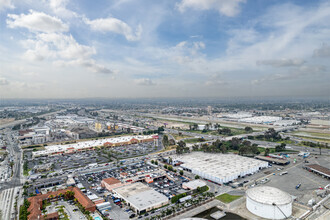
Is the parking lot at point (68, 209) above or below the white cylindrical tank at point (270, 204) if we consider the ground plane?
below

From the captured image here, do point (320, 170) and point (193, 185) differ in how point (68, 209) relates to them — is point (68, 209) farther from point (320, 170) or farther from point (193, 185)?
point (320, 170)

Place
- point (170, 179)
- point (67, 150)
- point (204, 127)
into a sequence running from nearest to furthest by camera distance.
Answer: point (170, 179), point (67, 150), point (204, 127)

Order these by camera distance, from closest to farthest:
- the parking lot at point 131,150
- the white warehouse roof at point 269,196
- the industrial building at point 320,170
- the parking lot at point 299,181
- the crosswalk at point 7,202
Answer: the white warehouse roof at point 269,196 < the crosswalk at point 7,202 < the parking lot at point 299,181 < the industrial building at point 320,170 < the parking lot at point 131,150

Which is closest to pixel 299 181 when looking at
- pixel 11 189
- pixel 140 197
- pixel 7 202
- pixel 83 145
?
pixel 140 197

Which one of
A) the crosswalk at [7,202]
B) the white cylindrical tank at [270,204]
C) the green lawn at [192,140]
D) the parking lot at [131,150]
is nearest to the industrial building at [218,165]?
the white cylindrical tank at [270,204]

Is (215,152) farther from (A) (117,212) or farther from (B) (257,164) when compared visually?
(A) (117,212)

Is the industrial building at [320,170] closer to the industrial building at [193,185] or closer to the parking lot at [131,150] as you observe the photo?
the industrial building at [193,185]

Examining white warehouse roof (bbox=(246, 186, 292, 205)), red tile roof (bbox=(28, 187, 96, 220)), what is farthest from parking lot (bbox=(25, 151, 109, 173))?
white warehouse roof (bbox=(246, 186, 292, 205))

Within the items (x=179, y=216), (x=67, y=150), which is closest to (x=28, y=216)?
(x=179, y=216)
